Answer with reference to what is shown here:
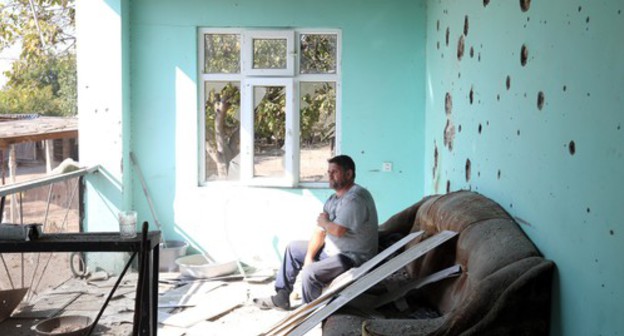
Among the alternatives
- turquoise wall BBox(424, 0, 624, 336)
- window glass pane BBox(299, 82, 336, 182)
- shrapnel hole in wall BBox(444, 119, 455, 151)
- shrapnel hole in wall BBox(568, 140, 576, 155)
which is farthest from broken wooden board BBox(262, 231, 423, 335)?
window glass pane BBox(299, 82, 336, 182)

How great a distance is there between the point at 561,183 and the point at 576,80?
377mm

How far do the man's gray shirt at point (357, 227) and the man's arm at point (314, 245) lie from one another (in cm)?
18

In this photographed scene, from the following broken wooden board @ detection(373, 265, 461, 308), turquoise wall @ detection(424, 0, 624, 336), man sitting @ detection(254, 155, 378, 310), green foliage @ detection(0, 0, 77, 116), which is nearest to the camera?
turquoise wall @ detection(424, 0, 624, 336)

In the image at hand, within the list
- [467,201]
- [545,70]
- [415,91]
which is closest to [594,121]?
[545,70]

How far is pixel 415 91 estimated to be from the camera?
6.14 meters

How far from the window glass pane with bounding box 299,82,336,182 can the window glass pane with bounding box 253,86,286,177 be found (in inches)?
7.3

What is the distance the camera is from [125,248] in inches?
106

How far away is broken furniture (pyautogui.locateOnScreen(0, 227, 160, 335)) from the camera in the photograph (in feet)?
8.70

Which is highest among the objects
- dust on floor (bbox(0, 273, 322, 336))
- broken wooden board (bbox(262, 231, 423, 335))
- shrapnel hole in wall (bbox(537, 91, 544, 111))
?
shrapnel hole in wall (bbox(537, 91, 544, 111))

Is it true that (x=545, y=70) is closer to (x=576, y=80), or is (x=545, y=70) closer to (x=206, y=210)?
(x=576, y=80)

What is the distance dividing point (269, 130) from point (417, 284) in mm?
3082

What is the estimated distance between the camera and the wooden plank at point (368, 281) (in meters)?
3.23

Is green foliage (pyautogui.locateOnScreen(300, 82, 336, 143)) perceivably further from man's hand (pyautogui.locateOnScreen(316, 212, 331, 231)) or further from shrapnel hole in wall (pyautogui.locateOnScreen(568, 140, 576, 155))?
shrapnel hole in wall (pyautogui.locateOnScreen(568, 140, 576, 155))

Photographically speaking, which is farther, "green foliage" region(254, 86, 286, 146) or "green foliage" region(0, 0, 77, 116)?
"green foliage" region(0, 0, 77, 116)
